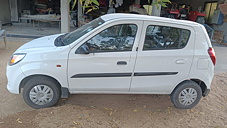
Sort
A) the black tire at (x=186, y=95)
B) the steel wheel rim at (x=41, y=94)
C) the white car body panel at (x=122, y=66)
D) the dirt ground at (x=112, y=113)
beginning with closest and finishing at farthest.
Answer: the dirt ground at (x=112, y=113) → the white car body panel at (x=122, y=66) → the steel wheel rim at (x=41, y=94) → the black tire at (x=186, y=95)

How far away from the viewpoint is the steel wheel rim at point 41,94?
305 centimetres

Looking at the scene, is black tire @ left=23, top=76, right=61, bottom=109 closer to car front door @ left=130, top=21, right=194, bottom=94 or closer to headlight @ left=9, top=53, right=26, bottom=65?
headlight @ left=9, top=53, right=26, bottom=65

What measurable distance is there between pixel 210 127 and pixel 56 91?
2.77m

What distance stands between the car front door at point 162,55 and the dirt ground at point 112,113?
512 millimetres

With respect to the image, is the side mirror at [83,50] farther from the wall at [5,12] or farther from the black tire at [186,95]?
the wall at [5,12]

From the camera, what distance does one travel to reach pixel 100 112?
124 inches

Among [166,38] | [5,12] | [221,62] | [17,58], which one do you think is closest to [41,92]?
[17,58]

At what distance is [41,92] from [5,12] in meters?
10.7

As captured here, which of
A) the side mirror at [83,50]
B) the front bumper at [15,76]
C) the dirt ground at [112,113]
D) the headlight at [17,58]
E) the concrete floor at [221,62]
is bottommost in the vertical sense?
the dirt ground at [112,113]

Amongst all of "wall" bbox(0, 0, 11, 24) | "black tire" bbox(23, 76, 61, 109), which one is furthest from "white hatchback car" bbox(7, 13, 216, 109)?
"wall" bbox(0, 0, 11, 24)

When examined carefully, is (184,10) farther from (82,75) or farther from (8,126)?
(8,126)

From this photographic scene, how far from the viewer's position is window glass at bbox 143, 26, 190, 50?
312 centimetres

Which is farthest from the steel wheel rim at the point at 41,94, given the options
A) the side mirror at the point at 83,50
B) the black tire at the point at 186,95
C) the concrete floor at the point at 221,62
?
the concrete floor at the point at 221,62

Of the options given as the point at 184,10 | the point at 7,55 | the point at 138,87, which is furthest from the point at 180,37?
the point at 184,10
